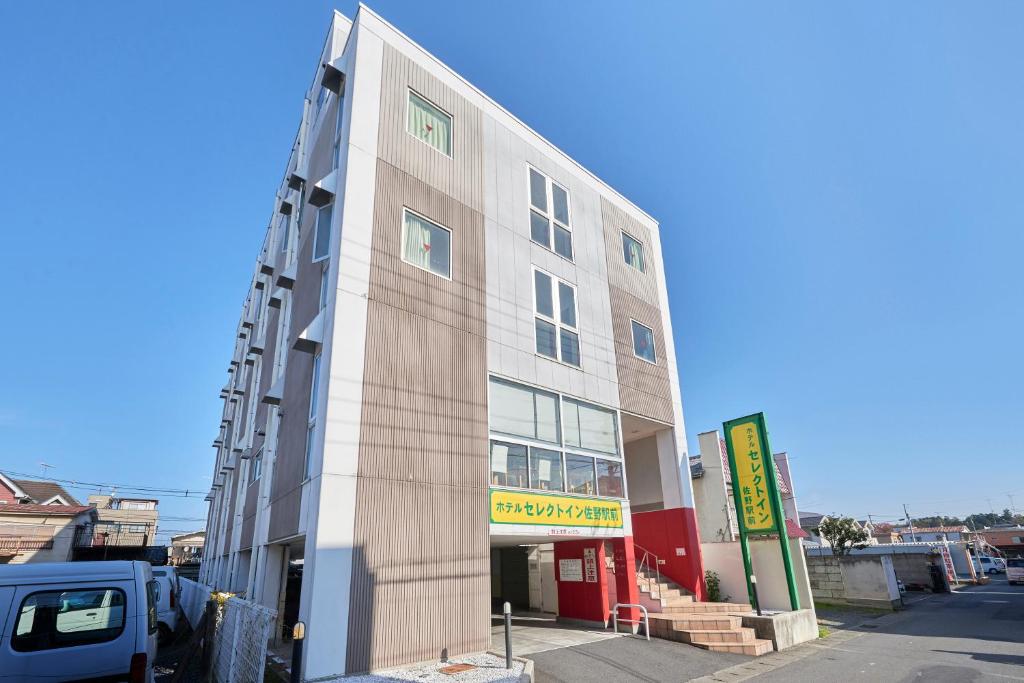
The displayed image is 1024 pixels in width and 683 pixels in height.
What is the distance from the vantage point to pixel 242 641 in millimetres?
7633

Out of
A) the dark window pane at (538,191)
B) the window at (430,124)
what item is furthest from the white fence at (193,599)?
the dark window pane at (538,191)

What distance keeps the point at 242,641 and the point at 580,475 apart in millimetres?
7591

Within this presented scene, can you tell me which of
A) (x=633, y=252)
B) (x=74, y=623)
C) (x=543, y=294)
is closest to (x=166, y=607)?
(x=74, y=623)

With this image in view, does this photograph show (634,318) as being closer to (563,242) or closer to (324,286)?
(563,242)

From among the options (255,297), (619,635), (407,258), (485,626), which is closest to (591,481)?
(619,635)

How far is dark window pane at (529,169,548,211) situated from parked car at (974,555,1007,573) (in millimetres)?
40749

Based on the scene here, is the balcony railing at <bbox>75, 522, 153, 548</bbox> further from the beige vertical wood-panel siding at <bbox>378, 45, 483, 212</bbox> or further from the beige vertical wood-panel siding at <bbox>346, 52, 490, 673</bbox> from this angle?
Answer: the beige vertical wood-panel siding at <bbox>378, 45, 483, 212</bbox>

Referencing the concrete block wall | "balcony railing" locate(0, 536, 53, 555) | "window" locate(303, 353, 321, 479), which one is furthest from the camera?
"balcony railing" locate(0, 536, 53, 555)

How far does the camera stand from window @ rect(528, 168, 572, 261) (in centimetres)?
1401

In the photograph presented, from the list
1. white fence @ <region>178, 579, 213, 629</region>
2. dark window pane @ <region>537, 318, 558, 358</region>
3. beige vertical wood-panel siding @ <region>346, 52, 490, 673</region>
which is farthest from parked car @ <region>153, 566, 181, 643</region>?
dark window pane @ <region>537, 318, 558, 358</region>

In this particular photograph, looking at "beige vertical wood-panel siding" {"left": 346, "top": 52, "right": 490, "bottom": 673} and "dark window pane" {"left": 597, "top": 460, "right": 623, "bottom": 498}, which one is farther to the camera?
"dark window pane" {"left": 597, "top": 460, "right": 623, "bottom": 498}

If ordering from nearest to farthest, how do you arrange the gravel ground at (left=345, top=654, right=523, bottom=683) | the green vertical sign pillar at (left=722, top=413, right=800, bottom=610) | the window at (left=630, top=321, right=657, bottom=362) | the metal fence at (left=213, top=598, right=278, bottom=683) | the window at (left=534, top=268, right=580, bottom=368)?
the metal fence at (left=213, top=598, right=278, bottom=683), the gravel ground at (left=345, top=654, right=523, bottom=683), the green vertical sign pillar at (left=722, top=413, right=800, bottom=610), the window at (left=534, top=268, right=580, bottom=368), the window at (left=630, top=321, right=657, bottom=362)

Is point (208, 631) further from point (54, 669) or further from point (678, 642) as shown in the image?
point (678, 642)

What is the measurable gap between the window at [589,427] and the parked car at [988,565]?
37164mm
